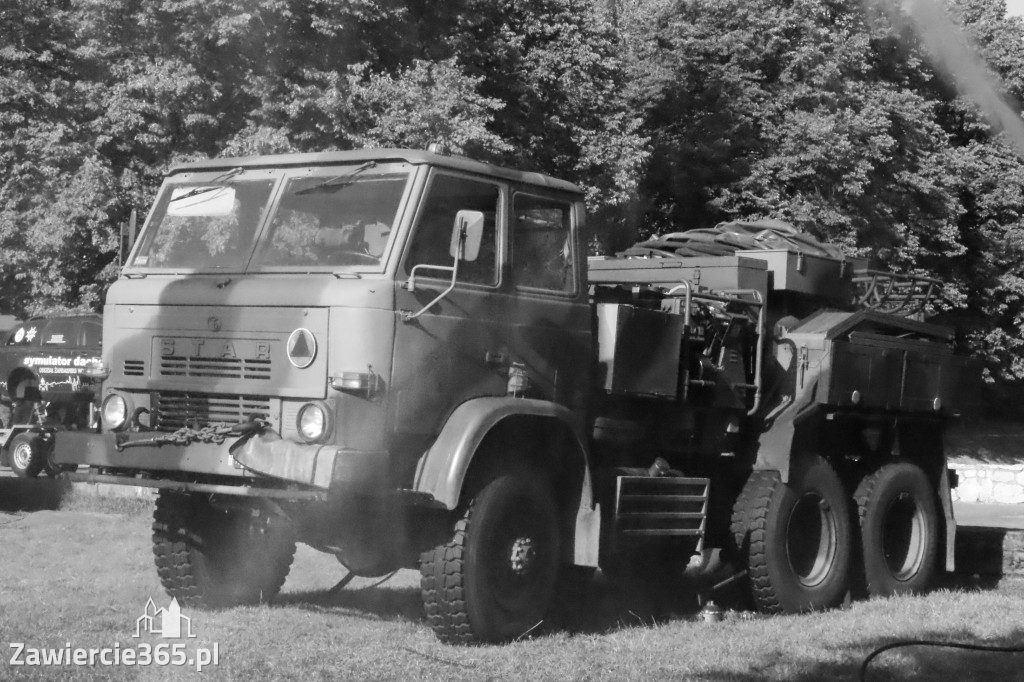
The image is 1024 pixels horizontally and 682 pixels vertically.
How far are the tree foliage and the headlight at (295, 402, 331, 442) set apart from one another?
13390mm

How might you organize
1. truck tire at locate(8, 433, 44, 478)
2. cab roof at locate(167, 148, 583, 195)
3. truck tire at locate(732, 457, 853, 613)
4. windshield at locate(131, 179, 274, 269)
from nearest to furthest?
cab roof at locate(167, 148, 583, 195)
windshield at locate(131, 179, 274, 269)
truck tire at locate(732, 457, 853, 613)
truck tire at locate(8, 433, 44, 478)

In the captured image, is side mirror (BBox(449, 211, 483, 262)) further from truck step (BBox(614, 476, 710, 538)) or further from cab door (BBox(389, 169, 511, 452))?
truck step (BBox(614, 476, 710, 538))

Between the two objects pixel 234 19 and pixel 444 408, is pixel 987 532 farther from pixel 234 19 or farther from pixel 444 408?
pixel 234 19

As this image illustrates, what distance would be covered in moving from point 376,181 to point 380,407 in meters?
1.34

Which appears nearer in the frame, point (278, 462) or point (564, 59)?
point (278, 462)

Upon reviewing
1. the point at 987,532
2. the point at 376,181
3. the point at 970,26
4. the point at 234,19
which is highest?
the point at 970,26

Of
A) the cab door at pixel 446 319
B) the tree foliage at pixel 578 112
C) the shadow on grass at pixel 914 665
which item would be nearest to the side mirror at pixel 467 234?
the cab door at pixel 446 319

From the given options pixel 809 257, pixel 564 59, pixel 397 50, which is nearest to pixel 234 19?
pixel 397 50

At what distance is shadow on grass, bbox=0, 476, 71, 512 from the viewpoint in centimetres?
1569

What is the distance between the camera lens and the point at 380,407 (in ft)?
26.3

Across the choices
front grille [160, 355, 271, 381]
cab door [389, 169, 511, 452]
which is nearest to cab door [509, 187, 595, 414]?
cab door [389, 169, 511, 452]

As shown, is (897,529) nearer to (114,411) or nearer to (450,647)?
(450,647)

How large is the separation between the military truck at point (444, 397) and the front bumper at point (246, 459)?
0.05ft

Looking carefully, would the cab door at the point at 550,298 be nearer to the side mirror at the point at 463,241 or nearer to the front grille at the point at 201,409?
the side mirror at the point at 463,241
